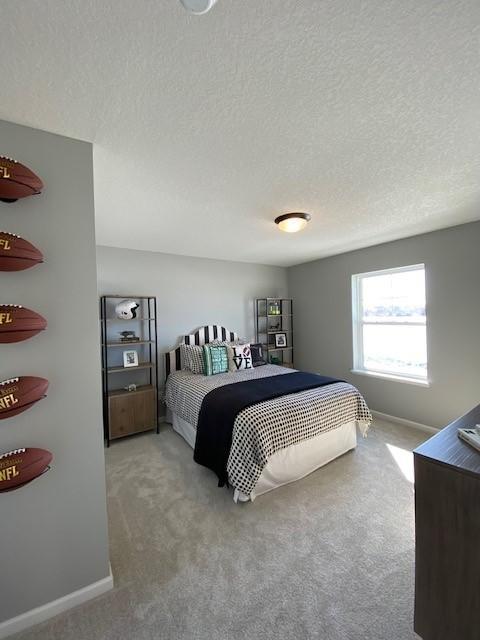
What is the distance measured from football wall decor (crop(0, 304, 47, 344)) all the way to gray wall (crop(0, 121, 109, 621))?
84mm

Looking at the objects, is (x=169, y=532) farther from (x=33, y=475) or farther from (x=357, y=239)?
(x=357, y=239)

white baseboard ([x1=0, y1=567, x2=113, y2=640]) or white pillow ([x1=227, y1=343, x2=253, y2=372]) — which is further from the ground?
white pillow ([x1=227, y1=343, x2=253, y2=372])

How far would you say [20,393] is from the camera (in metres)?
1.13

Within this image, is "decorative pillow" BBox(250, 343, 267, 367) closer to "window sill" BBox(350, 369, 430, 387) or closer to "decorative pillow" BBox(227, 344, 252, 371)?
"decorative pillow" BBox(227, 344, 252, 371)

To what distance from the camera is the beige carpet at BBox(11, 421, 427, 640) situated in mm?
1240

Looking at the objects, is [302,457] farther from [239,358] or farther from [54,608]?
[54,608]

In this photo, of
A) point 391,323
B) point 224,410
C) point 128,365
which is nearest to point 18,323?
point 224,410

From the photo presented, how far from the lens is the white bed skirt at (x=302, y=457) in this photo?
7.07ft

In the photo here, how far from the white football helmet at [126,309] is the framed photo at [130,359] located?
458 millimetres

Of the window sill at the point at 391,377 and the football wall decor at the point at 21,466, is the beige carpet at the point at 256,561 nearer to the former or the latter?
the football wall decor at the point at 21,466

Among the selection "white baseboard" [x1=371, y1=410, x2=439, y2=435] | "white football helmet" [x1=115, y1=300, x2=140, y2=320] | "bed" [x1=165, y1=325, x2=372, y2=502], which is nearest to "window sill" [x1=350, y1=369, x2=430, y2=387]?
"white baseboard" [x1=371, y1=410, x2=439, y2=435]

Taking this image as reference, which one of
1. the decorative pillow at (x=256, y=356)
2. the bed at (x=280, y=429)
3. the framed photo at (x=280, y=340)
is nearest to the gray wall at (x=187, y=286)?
the framed photo at (x=280, y=340)

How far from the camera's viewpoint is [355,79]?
1043 mm

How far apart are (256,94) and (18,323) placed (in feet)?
4.55
